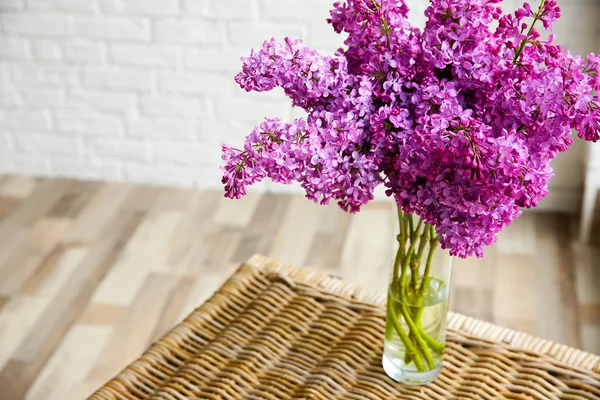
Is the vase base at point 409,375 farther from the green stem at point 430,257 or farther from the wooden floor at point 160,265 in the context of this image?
the wooden floor at point 160,265

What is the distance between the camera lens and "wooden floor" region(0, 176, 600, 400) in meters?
1.96

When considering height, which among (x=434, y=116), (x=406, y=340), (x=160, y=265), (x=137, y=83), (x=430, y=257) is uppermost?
(x=434, y=116)

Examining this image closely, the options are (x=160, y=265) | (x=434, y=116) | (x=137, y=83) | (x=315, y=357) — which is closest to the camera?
(x=434, y=116)

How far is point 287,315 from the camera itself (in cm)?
120

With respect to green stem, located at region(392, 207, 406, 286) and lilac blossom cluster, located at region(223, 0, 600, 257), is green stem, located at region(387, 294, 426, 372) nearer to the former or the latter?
green stem, located at region(392, 207, 406, 286)

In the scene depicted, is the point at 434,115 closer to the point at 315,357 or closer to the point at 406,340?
the point at 406,340

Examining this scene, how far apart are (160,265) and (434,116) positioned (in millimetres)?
1595

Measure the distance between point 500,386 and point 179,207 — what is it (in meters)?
1.66

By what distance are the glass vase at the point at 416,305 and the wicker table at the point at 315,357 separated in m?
0.03

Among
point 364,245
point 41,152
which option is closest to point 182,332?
point 364,245

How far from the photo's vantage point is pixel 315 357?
1.12 meters

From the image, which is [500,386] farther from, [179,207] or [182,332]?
[179,207]

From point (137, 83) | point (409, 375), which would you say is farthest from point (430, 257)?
point (137, 83)

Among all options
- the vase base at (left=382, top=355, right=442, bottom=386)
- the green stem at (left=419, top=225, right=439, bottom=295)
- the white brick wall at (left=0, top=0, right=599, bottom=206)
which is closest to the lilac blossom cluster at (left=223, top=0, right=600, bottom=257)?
the green stem at (left=419, top=225, right=439, bottom=295)
